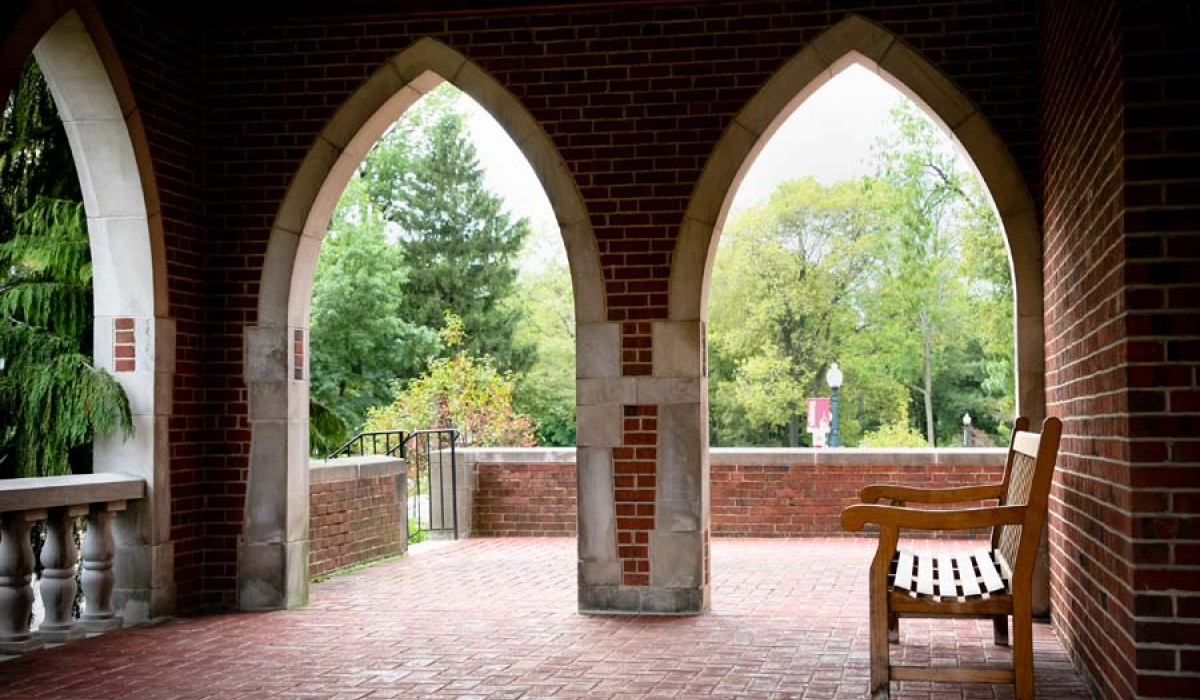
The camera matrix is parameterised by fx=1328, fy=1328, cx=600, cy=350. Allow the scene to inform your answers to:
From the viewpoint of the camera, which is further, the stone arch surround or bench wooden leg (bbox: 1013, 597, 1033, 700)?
the stone arch surround

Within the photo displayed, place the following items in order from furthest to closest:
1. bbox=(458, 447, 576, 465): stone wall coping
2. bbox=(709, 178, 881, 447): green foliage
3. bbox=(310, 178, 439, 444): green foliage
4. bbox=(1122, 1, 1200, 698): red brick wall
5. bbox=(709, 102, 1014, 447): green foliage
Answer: bbox=(709, 178, 881, 447): green foliage
bbox=(709, 102, 1014, 447): green foliage
bbox=(310, 178, 439, 444): green foliage
bbox=(458, 447, 576, 465): stone wall coping
bbox=(1122, 1, 1200, 698): red brick wall

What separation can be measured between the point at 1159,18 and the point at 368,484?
7829mm

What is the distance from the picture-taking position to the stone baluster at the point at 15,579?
639 centimetres

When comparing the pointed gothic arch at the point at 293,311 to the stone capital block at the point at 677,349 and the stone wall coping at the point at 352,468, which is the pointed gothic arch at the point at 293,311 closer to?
the stone capital block at the point at 677,349

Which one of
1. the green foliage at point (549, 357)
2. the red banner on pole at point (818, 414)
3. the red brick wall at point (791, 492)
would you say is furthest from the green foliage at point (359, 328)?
the red brick wall at point (791, 492)

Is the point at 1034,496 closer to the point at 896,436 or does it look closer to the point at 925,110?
the point at 925,110

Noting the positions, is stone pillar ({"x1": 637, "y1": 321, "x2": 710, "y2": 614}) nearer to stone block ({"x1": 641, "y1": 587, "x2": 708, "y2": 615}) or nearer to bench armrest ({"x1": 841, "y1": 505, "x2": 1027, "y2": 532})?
stone block ({"x1": 641, "y1": 587, "x2": 708, "y2": 615})

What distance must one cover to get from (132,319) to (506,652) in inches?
117

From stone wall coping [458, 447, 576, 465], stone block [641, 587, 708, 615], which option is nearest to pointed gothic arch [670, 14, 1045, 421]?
stone block [641, 587, 708, 615]

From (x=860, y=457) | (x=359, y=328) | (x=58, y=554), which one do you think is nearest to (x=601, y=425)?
(x=58, y=554)

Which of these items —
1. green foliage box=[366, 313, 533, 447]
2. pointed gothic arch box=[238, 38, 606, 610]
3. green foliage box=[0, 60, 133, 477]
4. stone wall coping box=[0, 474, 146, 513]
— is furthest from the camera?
green foliage box=[366, 313, 533, 447]

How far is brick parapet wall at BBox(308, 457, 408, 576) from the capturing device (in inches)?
382

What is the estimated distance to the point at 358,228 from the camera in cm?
3641

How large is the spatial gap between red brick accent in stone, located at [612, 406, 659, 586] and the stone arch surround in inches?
102
